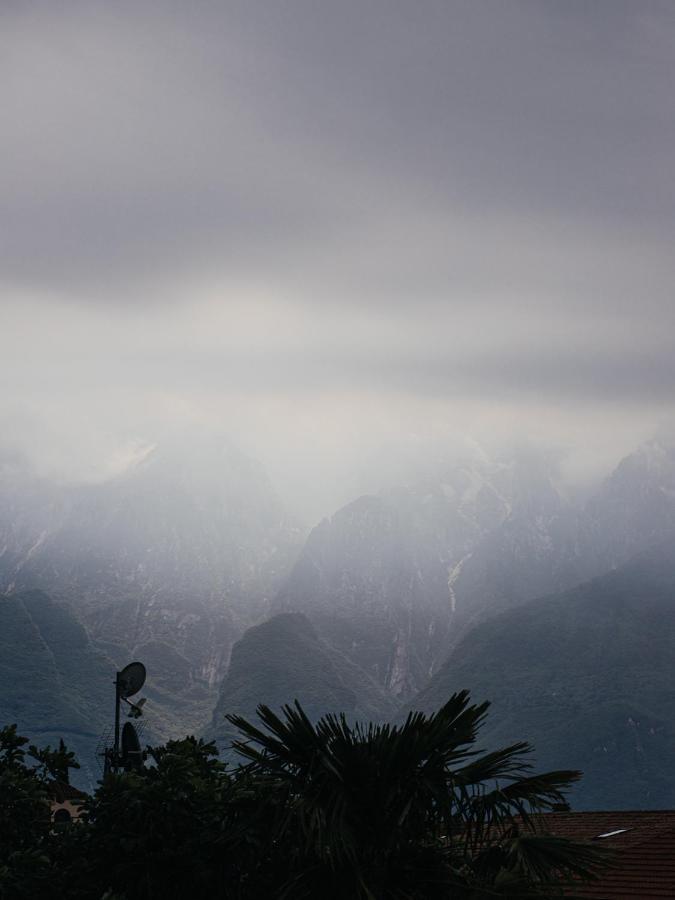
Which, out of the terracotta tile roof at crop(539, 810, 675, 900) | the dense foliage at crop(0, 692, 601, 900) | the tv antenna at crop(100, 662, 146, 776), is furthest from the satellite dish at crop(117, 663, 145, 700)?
the terracotta tile roof at crop(539, 810, 675, 900)

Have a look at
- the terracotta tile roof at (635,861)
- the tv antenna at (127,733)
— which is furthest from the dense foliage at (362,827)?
the tv antenna at (127,733)

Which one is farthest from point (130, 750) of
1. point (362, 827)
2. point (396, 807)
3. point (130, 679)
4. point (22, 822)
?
point (396, 807)

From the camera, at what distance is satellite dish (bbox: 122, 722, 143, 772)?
24484 millimetres

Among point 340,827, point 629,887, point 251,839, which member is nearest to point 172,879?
point 251,839

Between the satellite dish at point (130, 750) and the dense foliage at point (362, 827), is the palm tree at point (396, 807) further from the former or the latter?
the satellite dish at point (130, 750)

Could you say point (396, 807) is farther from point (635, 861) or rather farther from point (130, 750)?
point (130, 750)

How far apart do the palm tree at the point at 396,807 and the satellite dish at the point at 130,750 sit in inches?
333

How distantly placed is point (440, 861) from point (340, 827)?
1.41 meters

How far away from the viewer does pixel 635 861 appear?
19.7 metres

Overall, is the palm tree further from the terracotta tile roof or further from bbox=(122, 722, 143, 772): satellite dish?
bbox=(122, 722, 143, 772): satellite dish

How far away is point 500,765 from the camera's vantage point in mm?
16203

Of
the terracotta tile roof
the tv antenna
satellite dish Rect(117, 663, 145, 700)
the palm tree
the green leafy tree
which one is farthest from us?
satellite dish Rect(117, 663, 145, 700)

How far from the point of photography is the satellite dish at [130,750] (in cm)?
2448

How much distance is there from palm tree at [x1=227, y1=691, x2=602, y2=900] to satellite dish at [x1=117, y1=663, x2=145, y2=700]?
9.71m
